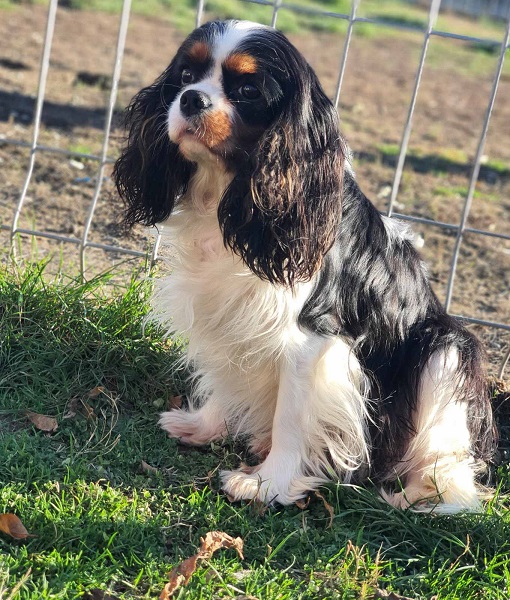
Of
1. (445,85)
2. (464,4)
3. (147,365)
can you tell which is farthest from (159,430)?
(464,4)

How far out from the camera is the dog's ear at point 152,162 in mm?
3371

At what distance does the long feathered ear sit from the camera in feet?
10.0

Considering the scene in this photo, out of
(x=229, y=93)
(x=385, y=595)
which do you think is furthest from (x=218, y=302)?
(x=385, y=595)

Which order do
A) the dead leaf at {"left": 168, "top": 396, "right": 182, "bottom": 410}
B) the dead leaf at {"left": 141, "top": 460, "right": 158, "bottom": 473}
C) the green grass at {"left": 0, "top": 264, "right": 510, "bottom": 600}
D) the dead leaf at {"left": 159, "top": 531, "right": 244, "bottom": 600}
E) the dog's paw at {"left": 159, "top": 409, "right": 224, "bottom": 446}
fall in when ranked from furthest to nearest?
the dead leaf at {"left": 168, "top": 396, "right": 182, "bottom": 410}
the dog's paw at {"left": 159, "top": 409, "right": 224, "bottom": 446}
the dead leaf at {"left": 141, "top": 460, "right": 158, "bottom": 473}
the green grass at {"left": 0, "top": 264, "right": 510, "bottom": 600}
the dead leaf at {"left": 159, "top": 531, "right": 244, "bottom": 600}

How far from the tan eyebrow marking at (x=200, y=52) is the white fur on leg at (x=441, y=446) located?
1420mm

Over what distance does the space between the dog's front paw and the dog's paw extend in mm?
361

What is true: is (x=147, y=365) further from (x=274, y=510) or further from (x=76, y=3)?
(x=76, y=3)

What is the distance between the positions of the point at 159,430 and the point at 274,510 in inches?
26.0

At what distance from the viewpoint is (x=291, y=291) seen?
331 centimetres

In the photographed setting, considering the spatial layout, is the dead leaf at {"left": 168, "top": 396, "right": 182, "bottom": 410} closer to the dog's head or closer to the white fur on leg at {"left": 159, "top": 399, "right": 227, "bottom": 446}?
the white fur on leg at {"left": 159, "top": 399, "right": 227, "bottom": 446}

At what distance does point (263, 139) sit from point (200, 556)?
1.39 m

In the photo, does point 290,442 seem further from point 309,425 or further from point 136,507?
point 136,507

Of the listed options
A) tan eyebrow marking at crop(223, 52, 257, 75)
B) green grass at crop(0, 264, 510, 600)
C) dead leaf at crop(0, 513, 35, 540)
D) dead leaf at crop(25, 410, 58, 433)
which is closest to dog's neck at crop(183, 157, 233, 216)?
tan eyebrow marking at crop(223, 52, 257, 75)

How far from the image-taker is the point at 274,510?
342cm
